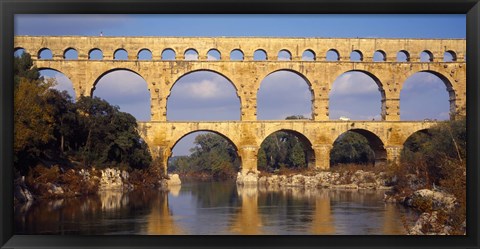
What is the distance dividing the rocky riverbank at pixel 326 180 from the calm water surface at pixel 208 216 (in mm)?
5142

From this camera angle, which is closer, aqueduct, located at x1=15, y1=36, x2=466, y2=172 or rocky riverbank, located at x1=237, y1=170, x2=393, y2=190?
rocky riverbank, located at x1=237, y1=170, x2=393, y2=190

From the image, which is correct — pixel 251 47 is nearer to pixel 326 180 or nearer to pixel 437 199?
pixel 326 180

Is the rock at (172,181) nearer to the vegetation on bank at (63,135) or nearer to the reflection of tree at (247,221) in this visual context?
the vegetation on bank at (63,135)

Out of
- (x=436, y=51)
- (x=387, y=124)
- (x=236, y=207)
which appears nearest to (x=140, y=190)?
(x=236, y=207)

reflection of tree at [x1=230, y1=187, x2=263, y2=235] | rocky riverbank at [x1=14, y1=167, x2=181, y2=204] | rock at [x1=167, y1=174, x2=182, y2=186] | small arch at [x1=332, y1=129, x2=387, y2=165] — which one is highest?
small arch at [x1=332, y1=129, x2=387, y2=165]

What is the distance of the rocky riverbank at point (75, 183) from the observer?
15180mm

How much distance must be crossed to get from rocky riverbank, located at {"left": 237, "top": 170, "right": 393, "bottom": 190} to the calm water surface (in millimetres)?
5142

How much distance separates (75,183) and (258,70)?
13.4m

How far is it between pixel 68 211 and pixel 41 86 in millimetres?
4795

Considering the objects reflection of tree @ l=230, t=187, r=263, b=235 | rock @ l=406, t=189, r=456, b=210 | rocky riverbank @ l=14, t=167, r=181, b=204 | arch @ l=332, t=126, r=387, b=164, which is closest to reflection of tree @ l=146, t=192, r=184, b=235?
reflection of tree @ l=230, t=187, r=263, b=235

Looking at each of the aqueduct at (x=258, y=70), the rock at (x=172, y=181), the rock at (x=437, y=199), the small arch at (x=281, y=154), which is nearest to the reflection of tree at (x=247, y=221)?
the rock at (x=437, y=199)

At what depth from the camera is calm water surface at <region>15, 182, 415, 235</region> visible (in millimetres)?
11031

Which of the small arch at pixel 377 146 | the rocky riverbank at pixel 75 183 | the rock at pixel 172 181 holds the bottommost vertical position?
the rock at pixel 172 181

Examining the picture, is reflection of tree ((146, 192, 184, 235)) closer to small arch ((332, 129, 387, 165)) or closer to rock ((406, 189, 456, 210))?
rock ((406, 189, 456, 210))
